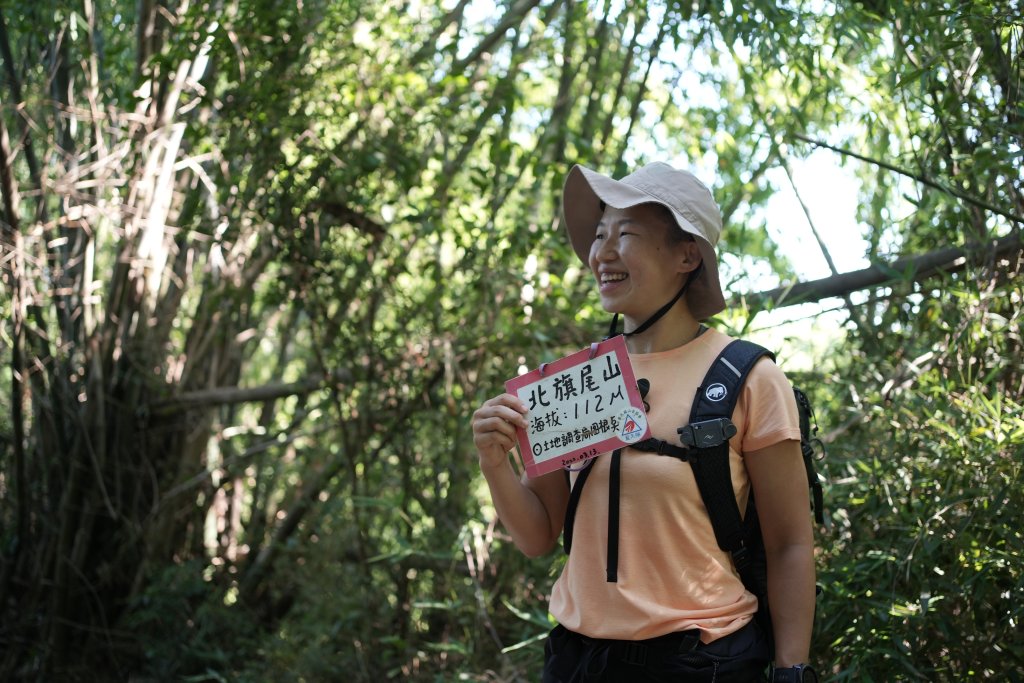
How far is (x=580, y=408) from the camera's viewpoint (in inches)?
68.4

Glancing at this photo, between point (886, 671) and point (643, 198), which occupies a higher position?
point (643, 198)

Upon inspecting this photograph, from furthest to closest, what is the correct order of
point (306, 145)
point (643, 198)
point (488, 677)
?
point (306, 145) < point (488, 677) < point (643, 198)

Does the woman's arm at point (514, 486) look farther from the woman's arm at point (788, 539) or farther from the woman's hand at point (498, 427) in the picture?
the woman's arm at point (788, 539)

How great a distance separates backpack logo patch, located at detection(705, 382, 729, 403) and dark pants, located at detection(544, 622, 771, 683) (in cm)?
39

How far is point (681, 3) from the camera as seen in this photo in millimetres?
2830

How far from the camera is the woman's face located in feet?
5.93

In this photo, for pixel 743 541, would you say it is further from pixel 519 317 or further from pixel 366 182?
pixel 366 182

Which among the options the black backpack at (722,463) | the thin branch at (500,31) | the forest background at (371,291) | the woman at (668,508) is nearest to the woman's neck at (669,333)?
the woman at (668,508)

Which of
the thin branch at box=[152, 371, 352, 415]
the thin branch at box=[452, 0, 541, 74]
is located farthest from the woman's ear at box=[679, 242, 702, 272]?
the thin branch at box=[152, 371, 352, 415]

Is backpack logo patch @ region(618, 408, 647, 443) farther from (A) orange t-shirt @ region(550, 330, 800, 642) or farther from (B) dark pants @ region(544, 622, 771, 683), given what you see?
(B) dark pants @ region(544, 622, 771, 683)

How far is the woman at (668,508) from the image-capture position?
5.26 ft

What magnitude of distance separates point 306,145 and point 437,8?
3.86 ft

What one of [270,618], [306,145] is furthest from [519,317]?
[270,618]

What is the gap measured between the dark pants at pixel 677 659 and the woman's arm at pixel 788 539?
0.17ft
